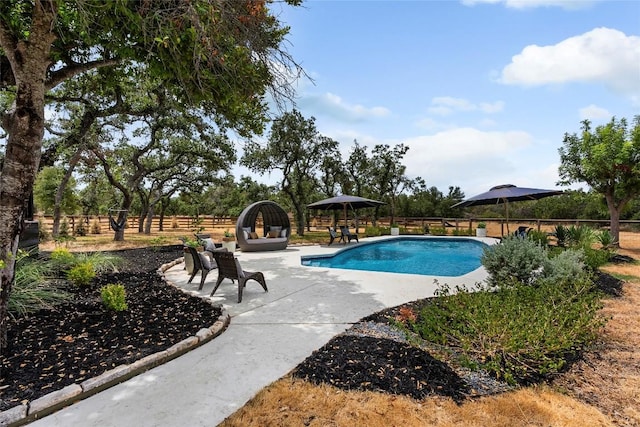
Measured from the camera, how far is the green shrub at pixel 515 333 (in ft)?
8.70

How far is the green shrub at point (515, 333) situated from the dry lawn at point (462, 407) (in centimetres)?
20

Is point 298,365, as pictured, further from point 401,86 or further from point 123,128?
point 123,128

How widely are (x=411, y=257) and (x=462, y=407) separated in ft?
33.9

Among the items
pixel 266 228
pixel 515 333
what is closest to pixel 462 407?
pixel 515 333

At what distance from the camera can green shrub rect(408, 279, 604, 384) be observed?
104 inches

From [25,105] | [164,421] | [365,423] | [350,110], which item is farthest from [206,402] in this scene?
[350,110]

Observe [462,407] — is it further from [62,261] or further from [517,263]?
[62,261]

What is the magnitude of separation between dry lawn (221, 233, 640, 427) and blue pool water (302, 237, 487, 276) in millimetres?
6006

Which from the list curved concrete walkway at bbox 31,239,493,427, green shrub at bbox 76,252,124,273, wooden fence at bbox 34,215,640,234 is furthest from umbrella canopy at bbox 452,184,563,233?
green shrub at bbox 76,252,124,273

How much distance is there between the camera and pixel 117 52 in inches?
148

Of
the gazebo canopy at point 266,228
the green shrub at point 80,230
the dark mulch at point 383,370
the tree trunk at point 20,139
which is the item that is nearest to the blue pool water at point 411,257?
the gazebo canopy at point 266,228

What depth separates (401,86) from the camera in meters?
8.35

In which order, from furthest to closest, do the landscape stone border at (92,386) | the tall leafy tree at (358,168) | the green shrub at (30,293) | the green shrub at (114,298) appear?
1. the tall leafy tree at (358,168)
2. the green shrub at (114,298)
3. the green shrub at (30,293)
4. the landscape stone border at (92,386)

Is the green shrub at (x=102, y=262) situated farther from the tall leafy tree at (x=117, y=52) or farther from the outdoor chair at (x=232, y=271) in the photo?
the tall leafy tree at (x=117, y=52)
